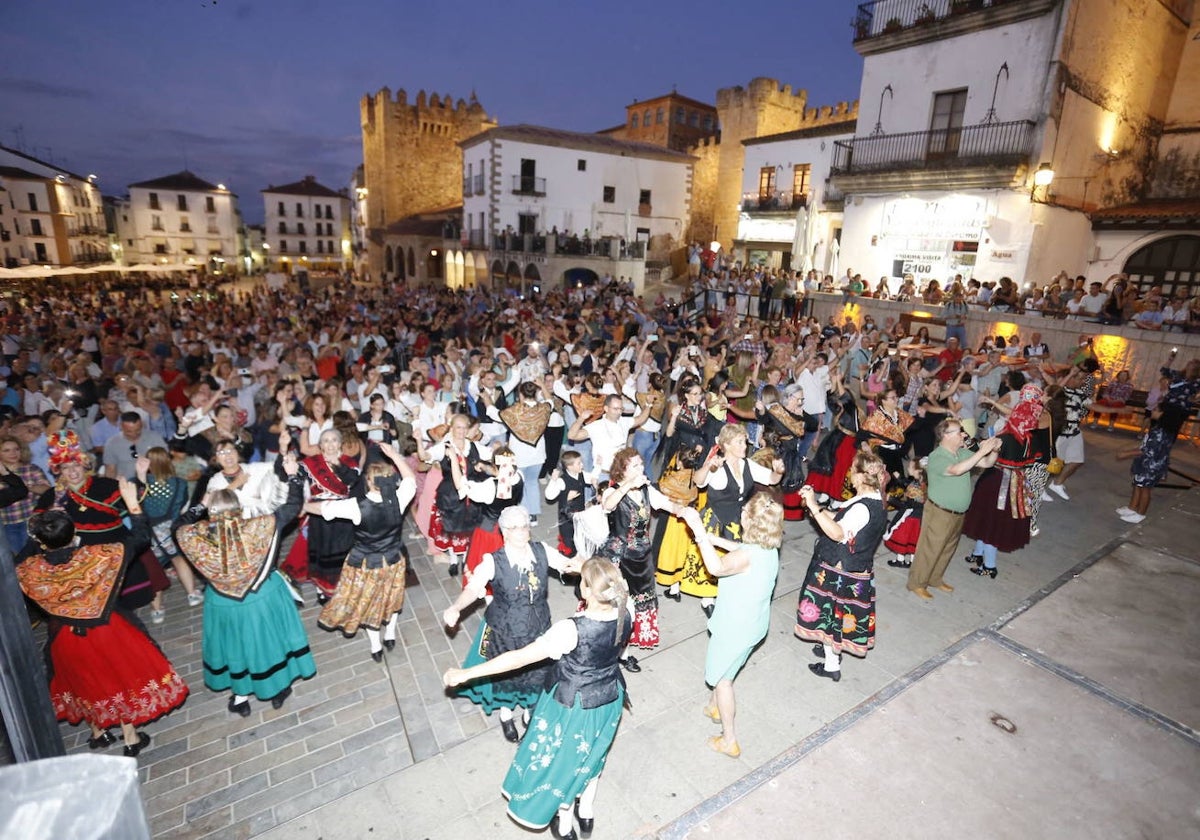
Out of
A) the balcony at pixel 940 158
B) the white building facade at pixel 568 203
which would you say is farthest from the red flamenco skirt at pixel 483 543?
the white building facade at pixel 568 203

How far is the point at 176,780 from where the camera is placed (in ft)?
12.4

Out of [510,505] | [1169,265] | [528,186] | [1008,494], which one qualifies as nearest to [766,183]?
[528,186]

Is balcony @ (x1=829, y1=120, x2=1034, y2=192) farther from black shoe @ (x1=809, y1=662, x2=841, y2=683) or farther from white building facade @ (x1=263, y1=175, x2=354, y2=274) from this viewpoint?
white building facade @ (x1=263, y1=175, x2=354, y2=274)

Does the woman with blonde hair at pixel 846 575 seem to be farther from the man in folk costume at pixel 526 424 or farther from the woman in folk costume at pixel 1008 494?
the man in folk costume at pixel 526 424

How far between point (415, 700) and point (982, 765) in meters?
3.99

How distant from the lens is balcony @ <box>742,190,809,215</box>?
26.3 meters

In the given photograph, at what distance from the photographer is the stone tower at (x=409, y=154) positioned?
42.0 meters

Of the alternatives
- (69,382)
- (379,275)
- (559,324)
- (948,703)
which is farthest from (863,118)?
(379,275)

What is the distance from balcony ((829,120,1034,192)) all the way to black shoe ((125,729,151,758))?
1953 centimetres

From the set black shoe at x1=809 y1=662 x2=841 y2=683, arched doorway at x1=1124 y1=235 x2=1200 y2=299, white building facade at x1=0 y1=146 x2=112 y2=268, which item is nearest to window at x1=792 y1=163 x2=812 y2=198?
arched doorway at x1=1124 y1=235 x2=1200 y2=299

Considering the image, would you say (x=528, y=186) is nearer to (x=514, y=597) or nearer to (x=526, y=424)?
(x=526, y=424)

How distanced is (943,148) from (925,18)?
3.72 meters

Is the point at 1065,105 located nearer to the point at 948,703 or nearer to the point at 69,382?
the point at 948,703

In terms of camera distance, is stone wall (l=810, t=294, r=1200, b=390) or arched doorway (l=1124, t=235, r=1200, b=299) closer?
stone wall (l=810, t=294, r=1200, b=390)
